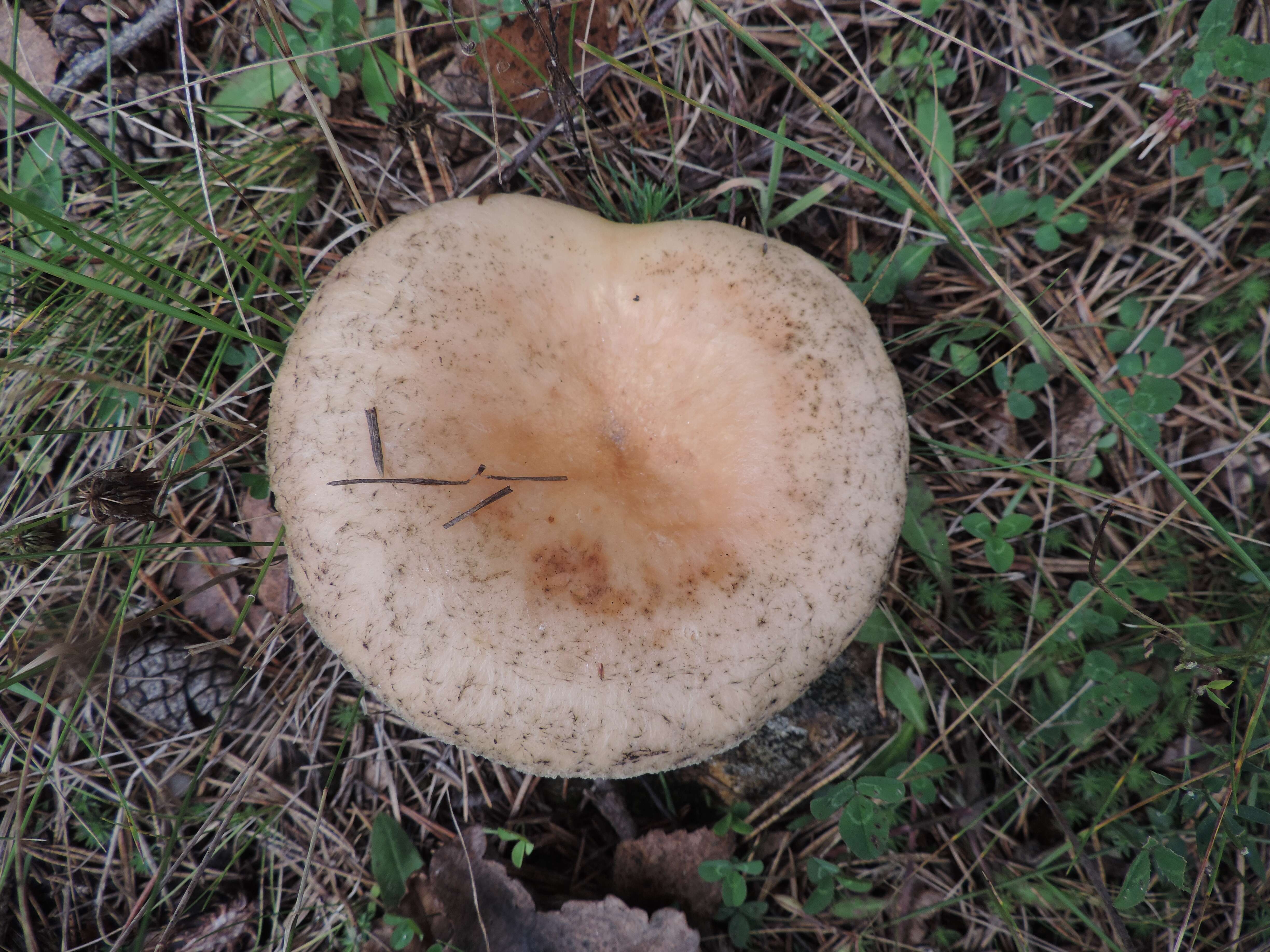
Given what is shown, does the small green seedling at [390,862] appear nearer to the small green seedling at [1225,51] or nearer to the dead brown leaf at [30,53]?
the dead brown leaf at [30,53]

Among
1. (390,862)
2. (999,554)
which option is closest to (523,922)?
(390,862)

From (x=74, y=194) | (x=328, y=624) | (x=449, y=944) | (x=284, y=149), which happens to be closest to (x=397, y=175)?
(x=284, y=149)

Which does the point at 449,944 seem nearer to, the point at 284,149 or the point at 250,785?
the point at 250,785

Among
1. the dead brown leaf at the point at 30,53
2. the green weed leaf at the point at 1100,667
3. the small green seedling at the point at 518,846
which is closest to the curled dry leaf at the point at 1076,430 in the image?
the green weed leaf at the point at 1100,667

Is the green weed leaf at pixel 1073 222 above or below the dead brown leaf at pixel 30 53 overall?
below

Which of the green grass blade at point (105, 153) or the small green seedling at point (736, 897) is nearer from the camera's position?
the green grass blade at point (105, 153)

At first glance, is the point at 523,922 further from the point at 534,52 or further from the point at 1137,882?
the point at 534,52
